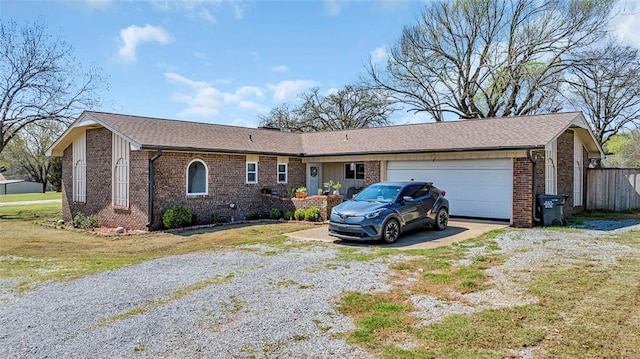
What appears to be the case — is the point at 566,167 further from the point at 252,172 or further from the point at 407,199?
the point at 252,172

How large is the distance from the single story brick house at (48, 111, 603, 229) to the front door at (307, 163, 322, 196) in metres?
0.56

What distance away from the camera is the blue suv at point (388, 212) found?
9.92 metres

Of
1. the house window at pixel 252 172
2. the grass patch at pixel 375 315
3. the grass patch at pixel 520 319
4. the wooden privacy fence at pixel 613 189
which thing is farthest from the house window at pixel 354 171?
the grass patch at pixel 375 315

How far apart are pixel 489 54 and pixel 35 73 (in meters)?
27.0

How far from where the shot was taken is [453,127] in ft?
54.8

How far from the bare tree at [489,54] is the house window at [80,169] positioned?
2117 centimetres

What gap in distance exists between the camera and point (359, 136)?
63.3 ft

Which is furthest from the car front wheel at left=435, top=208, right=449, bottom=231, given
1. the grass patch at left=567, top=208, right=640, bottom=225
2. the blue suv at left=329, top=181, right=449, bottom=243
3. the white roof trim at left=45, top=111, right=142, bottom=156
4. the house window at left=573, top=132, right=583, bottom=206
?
the white roof trim at left=45, top=111, right=142, bottom=156

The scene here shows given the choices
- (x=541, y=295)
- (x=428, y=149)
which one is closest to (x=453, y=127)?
(x=428, y=149)

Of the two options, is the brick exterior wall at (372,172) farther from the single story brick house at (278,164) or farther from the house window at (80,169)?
the house window at (80,169)

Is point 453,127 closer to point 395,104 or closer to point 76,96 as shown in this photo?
point 395,104

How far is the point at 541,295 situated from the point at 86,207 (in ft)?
53.0

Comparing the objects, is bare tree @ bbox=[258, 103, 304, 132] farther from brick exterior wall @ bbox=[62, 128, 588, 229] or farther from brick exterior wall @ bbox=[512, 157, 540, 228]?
brick exterior wall @ bbox=[512, 157, 540, 228]

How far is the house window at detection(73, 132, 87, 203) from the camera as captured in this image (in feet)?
53.0
